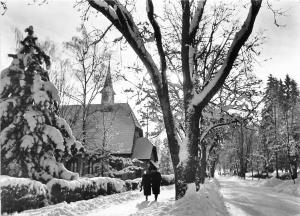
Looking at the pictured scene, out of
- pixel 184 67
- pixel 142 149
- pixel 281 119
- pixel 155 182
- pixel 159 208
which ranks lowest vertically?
pixel 159 208

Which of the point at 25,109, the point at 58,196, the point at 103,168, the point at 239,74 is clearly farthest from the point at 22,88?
the point at 103,168

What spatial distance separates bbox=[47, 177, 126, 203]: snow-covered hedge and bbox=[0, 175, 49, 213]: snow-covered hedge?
3.82 feet

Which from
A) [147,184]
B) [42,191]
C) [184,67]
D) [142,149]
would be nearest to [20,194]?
[42,191]

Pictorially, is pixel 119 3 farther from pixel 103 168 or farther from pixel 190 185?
pixel 103 168

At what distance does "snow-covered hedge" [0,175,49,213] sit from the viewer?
1073cm

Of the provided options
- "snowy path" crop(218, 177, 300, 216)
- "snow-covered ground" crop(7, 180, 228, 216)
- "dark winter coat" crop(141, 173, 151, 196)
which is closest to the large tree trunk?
"snow-covered ground" crop(7, 180, 228, 216)

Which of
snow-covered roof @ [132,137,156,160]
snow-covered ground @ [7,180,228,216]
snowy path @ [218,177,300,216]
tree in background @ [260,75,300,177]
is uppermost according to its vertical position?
tree in background @ [260,75,300,177]

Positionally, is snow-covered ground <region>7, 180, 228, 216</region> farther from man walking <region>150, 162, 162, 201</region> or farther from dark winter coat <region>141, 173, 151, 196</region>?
man walking <region>150, 162, 162, 201</region>

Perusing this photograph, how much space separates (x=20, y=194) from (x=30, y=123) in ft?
11.6

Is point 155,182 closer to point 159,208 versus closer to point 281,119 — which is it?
point 159,208

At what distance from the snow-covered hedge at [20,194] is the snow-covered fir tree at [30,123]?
6.16 feet

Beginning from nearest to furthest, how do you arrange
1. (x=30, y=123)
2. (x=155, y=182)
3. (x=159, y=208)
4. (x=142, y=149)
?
(x=159, y=208), (x=30, y=123), (x=155, y=182), (x=142, y=149)

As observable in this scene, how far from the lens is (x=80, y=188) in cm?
1608

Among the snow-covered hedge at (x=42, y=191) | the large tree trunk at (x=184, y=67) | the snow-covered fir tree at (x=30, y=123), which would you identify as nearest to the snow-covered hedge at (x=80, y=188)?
the snow-covered hedge at (x=42, y=191)
